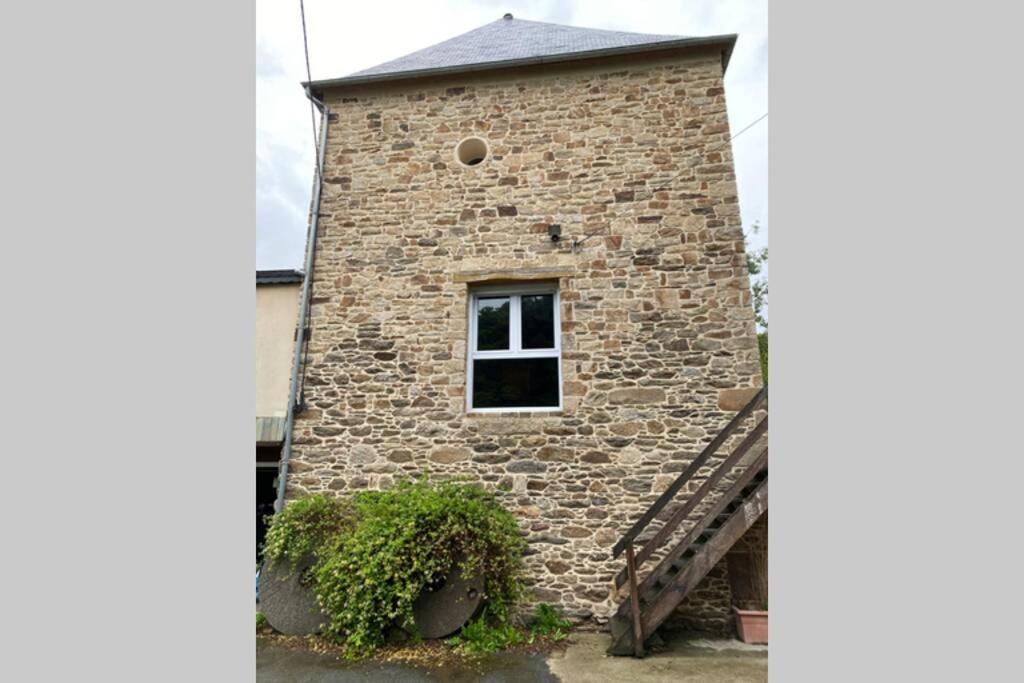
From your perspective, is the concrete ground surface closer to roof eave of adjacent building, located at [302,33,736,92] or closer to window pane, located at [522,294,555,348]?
window pane, located at [522,294,555,348]

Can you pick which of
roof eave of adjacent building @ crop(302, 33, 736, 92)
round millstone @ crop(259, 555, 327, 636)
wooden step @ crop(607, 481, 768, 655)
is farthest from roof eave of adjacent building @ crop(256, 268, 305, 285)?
wooden step @ crop(607, 481, 768, 655)

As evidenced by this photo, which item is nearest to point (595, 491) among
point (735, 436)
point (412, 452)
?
point (735, 436)

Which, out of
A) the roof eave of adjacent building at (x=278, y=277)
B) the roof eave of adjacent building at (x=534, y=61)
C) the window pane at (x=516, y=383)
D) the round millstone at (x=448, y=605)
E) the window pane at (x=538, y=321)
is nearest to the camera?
the round millstone at (x=448, y=605)

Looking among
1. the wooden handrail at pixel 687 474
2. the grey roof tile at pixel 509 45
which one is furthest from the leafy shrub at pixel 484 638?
the grey roof tile at pixel 509 45

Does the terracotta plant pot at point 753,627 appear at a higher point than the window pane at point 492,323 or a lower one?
lower

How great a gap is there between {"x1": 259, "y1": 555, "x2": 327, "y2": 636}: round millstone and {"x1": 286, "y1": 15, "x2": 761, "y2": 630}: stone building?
842 mm

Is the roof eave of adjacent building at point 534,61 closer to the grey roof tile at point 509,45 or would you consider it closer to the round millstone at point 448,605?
the grey roof tile at point 509,45

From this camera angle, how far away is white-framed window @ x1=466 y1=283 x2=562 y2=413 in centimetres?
560

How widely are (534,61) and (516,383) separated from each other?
3.61 m

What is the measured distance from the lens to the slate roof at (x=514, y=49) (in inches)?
238

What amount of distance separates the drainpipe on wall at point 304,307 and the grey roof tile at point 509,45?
831 mm

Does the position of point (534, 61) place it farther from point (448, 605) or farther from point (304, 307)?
point (448, 605)

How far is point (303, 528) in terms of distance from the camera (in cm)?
499

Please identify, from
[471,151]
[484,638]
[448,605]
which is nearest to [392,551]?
[448,605]
